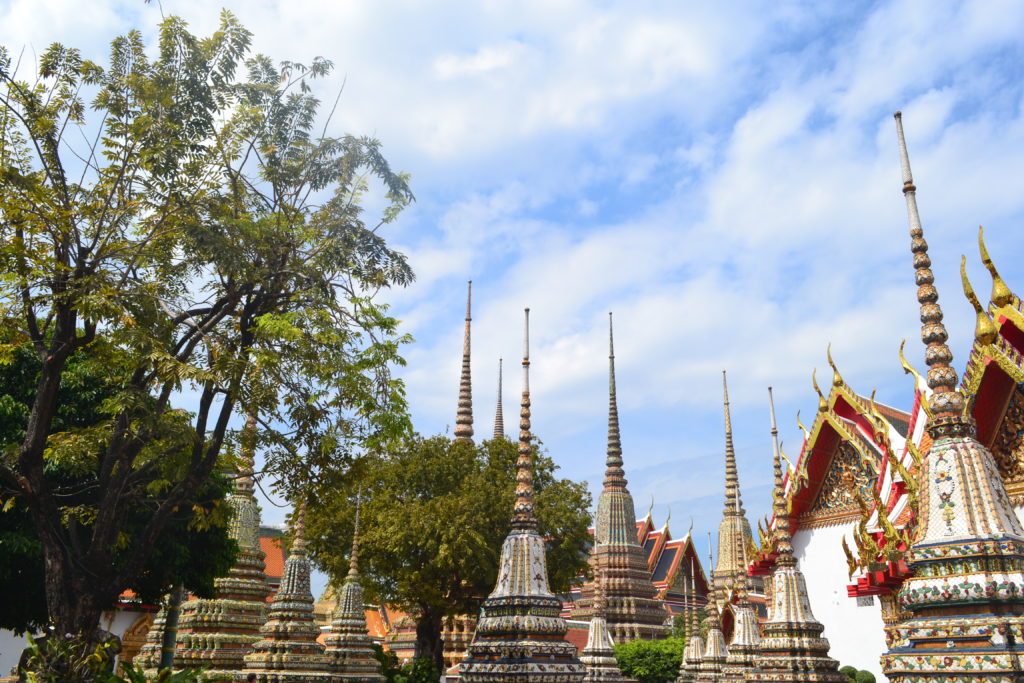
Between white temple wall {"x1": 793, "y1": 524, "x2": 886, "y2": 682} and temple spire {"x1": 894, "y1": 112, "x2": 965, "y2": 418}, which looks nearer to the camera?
temple spire {"x1": 894, "y1": 112, "x2": 965, "y2": 418}

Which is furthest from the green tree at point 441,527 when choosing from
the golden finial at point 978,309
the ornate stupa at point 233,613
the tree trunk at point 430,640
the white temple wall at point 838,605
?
the golden finial at point 978,309

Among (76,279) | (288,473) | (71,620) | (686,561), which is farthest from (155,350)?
(686,561)

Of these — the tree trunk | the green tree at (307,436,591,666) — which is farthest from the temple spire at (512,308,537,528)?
the tree trunk

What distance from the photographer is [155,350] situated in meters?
9.25

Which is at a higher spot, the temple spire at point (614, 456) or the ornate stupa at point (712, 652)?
the temple spire at point (614, 456)

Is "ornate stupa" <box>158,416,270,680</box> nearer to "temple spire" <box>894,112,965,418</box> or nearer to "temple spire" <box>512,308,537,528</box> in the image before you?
"temple spire" <box>512,308,537,528</box>

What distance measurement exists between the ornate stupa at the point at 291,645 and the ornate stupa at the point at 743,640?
8625 millimetres

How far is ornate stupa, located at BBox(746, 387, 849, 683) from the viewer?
11438 millimetres

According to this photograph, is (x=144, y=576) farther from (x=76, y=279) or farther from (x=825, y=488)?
(x=825, y=488)

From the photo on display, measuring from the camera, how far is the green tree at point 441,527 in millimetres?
21375

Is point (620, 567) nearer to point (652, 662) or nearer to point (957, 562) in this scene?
point (652, 662)

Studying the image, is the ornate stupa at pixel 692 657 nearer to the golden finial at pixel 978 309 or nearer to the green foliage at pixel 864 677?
the green foliage at pixel 864 677

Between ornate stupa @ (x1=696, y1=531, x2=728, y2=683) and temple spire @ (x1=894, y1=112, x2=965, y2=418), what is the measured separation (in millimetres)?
14413

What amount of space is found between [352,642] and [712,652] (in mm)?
8658
